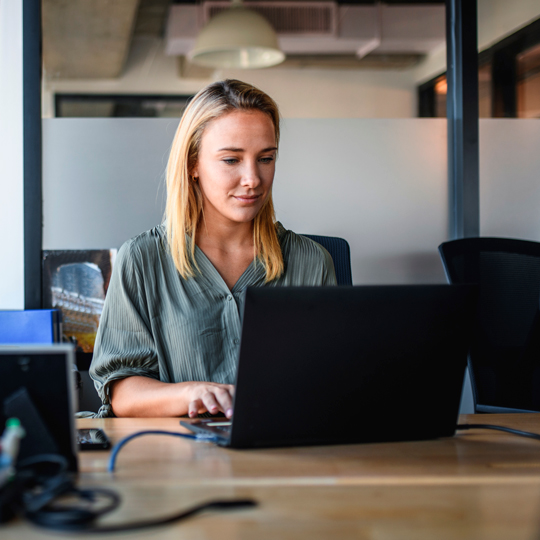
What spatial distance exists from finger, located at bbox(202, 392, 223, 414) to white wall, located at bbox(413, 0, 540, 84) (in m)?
A: 2.09

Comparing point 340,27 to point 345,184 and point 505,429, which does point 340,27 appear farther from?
point 505,429

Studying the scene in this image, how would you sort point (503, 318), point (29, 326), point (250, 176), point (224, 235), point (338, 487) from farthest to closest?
point (29, 326) < point (503, 318) < point (224, 235) < point (250, 176) < point (338, 487)

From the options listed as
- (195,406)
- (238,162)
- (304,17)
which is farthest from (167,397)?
(304,17)

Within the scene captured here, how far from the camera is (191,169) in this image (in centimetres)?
167

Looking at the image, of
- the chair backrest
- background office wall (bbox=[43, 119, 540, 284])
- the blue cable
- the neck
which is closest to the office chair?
the chair backrest

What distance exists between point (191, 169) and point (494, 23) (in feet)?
6.01

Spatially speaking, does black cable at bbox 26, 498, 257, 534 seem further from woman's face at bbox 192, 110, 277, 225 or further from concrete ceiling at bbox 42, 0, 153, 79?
concrete ceiling at bbox 42, 0, 153, 79

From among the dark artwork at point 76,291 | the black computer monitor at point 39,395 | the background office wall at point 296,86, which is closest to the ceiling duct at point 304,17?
the background office wall at point 296,86

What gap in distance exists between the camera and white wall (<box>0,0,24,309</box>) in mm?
2457

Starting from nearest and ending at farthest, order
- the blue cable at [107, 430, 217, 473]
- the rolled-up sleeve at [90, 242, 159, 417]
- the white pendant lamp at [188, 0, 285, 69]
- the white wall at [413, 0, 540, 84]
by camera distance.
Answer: the blue cable at [107, 430, 217, 473]
the rolled-up sleeve at [90, 242, 159, 417]
the white pendant lamp at [188, 0, 285, 69]
the white wall at [413, 0, 540, 84]

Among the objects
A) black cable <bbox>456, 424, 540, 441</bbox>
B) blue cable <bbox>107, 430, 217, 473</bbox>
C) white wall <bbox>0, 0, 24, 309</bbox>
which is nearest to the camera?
blue cable <bbox>107, 430, 217, 473</bbox>

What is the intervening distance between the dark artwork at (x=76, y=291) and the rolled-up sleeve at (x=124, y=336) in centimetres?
101

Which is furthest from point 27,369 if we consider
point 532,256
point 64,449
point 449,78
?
point 449,78

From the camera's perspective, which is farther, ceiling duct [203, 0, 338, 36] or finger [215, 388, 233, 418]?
ceiling duct [203, 0, 338, 36]
